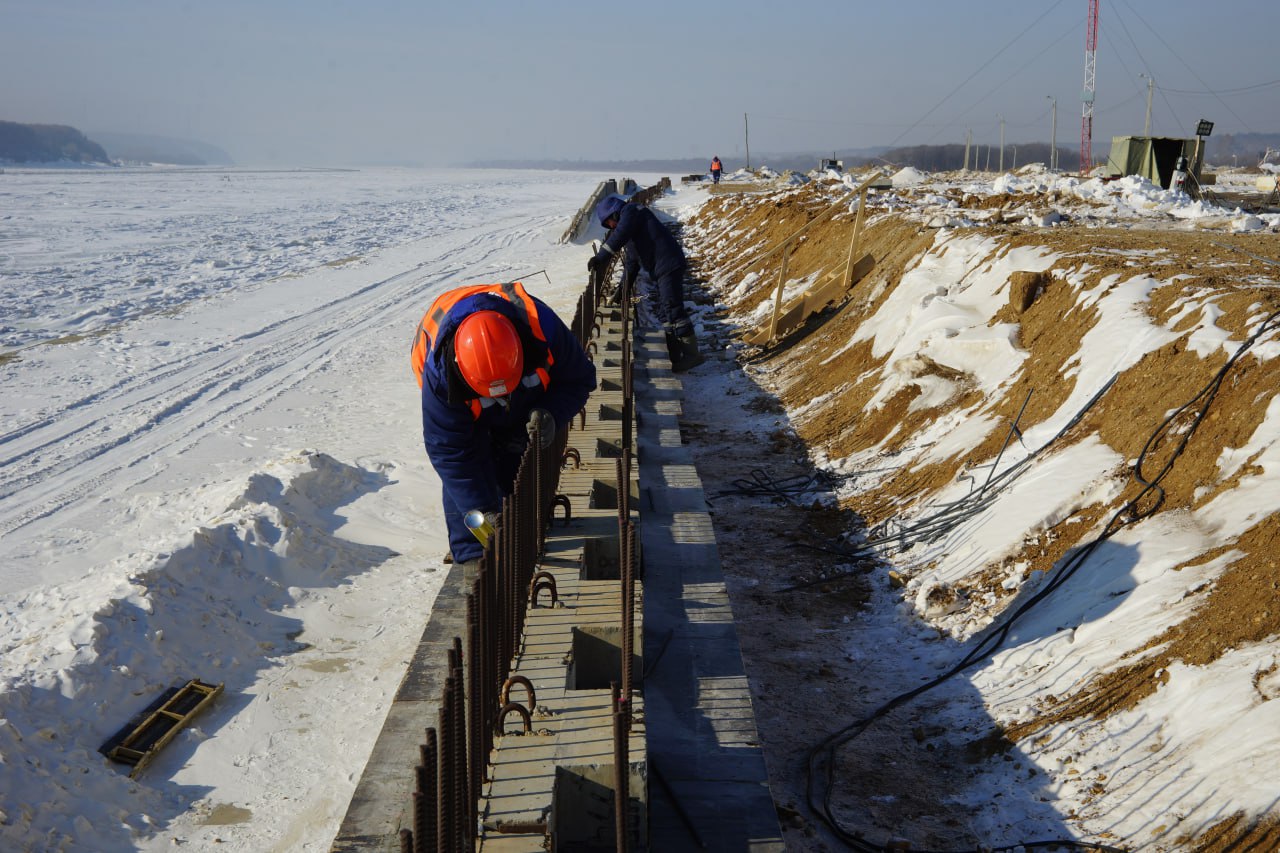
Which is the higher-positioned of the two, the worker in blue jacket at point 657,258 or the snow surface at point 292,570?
the worker in blue jacket at point 657,258

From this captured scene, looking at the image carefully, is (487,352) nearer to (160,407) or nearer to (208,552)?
(208,552)

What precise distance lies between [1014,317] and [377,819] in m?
6.59

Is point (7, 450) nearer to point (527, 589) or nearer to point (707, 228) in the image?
point (527, 589)

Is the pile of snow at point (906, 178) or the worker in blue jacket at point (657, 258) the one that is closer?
the worker in blue jacket at point (657, 258)

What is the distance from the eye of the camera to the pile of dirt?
416 cm

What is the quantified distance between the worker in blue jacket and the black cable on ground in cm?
700

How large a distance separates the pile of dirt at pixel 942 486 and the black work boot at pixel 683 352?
33.4 inches

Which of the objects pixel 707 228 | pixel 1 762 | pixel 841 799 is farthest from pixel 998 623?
pixel 707 228

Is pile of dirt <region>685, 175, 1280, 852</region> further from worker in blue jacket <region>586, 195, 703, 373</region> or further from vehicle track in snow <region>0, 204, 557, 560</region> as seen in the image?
vehicle track in snow <region>0, 204, 557, 560</region>

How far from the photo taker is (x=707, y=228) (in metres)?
29.7

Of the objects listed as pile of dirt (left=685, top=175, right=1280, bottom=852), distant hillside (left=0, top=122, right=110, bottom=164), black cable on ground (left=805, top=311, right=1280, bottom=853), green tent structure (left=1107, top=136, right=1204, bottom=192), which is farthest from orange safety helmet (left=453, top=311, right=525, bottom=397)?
distant hillside (left=0, top=122, right=110, bottom=164)

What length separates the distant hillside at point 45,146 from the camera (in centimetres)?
12250

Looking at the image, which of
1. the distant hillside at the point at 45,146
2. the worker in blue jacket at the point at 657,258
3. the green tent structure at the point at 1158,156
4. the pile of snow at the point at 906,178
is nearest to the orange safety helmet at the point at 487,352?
the worker in blue jacket at the point at 657,258

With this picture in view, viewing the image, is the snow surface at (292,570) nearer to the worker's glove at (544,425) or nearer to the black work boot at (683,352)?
the black work boot at (683,352)
